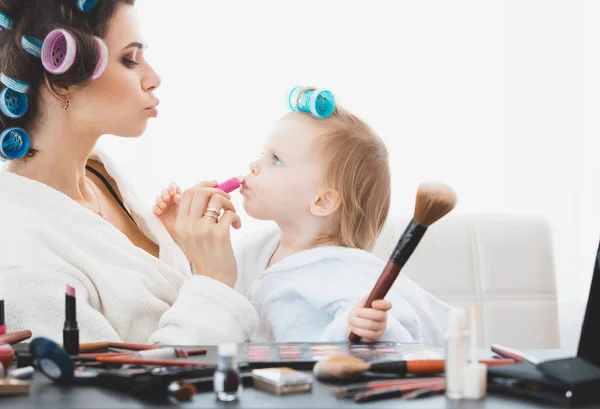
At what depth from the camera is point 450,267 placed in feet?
7.44

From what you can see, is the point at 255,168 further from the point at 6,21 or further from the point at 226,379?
the point at 226,379

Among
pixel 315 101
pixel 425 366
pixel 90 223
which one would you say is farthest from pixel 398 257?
pixel 90 223

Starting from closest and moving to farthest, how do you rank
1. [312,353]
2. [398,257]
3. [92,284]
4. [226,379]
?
[226,379] < [312,353] < [398,257] < [92,284]

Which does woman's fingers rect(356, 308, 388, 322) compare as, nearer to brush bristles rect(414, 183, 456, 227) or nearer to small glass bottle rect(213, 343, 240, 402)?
brush bristles rect(414, 183, 456, 227)

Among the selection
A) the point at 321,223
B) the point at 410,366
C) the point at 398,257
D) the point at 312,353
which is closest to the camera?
the point at 410,366

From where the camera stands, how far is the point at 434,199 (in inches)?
40.6

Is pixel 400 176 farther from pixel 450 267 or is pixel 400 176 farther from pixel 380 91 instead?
pixel 450 267

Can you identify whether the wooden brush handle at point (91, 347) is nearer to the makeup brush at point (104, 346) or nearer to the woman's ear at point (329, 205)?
the makeup brush at point (104, 346)

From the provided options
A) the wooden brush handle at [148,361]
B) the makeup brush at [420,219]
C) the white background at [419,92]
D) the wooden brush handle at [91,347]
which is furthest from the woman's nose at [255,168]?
the white background at [419,92]

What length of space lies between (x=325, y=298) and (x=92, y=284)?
391mm

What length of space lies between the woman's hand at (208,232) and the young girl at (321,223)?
0.09m

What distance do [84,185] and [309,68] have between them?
4.04 feet

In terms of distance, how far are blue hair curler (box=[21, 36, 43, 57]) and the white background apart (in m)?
1.18

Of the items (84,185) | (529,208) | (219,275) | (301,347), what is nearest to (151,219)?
(84,185)
